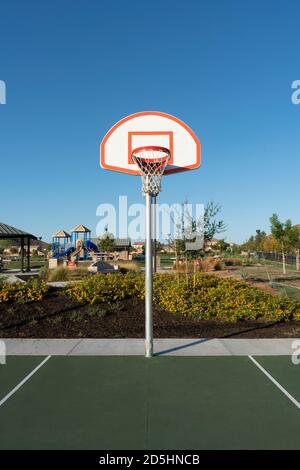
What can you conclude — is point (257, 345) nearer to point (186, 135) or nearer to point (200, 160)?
point (200, 160)

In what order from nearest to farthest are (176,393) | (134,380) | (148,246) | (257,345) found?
(176,393) → (134,380) → (148,246) → (257,345)

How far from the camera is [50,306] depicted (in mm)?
10828

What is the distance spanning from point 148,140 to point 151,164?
1.56 meters

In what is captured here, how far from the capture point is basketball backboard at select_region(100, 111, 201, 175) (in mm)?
8695

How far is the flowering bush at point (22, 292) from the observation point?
1124 centimetres

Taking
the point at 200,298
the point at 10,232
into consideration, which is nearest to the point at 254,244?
the point at 10,232

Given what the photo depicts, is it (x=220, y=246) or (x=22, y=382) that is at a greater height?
(x=220, y=246)

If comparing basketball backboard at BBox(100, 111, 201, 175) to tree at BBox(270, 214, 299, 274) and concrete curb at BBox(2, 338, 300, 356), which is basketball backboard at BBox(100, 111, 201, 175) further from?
tree at BBox(270, 214, 299, 274)

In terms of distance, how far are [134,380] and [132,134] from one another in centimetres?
561

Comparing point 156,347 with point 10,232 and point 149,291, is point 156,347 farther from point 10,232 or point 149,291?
point 10,232

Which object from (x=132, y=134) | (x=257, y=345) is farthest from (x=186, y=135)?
(x=257, y=345)

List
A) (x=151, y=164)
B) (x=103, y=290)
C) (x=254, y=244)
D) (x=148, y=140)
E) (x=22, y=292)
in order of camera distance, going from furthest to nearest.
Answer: (x=254, y=244), (x=103, y=290), (x=22, y=292), (x=148, y=140), (x=151, y=164)

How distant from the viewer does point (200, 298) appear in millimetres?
11242

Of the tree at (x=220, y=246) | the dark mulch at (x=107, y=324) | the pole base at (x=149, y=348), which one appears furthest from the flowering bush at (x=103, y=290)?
the tree at (x=220, y=246)
